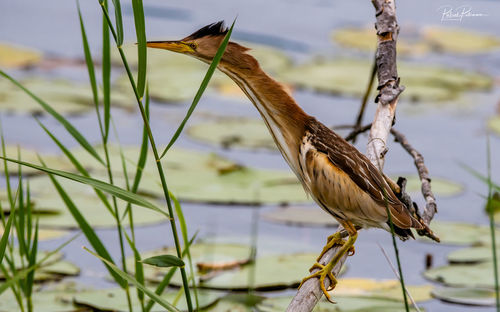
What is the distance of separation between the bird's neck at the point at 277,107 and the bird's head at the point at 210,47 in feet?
0.05

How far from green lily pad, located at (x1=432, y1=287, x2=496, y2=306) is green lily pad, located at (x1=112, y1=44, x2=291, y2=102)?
219 centimetres

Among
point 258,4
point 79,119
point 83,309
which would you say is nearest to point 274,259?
point 83,309

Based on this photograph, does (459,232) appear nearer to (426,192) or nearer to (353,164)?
(426,192)

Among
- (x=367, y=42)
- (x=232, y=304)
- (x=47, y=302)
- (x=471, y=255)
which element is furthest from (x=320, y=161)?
(x=367, y=42)

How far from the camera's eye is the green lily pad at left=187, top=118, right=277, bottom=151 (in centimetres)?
390

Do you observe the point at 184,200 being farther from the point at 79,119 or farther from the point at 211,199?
the point at 79,119

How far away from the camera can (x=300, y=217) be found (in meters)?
3.16

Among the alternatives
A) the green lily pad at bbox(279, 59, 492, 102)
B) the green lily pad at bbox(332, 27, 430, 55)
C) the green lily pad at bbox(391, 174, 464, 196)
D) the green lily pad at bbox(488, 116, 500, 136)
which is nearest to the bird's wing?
the green lily pad at bbox(391, 174, 464, 196)

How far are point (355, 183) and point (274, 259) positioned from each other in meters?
1.28

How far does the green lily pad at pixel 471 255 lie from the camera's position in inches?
110

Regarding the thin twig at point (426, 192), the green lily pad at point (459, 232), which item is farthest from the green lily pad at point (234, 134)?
the thin twig at point (426, 192)

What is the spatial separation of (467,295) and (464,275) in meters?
0.12

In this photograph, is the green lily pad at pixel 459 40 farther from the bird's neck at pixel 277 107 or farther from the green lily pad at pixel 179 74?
the bird's neck at pixel 277 107

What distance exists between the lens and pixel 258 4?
7320 millimetres
